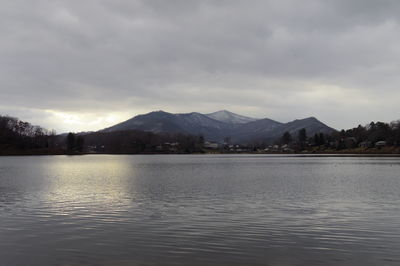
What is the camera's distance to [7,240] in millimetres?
17500

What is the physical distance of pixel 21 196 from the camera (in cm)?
3438

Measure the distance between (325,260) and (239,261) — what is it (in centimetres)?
342

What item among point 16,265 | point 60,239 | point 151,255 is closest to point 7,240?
point 60,239

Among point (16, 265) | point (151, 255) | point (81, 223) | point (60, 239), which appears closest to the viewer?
point (16, 265)

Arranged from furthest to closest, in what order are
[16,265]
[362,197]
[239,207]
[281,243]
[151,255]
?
1. [362,197]
2. [239,207]
3. [281,243]
4. [151,255]
5. [16,265]

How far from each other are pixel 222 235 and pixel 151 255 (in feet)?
15.6

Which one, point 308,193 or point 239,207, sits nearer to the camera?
point 239,207

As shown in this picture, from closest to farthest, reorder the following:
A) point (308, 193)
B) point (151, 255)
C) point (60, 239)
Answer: point (151, 255)
point (60, 239)
point (308, 193)

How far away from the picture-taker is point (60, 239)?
58.3 feet

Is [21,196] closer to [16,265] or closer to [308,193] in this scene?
[16,265]

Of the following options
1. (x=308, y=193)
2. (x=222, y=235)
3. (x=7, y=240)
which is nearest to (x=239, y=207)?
(x=222, y=235)

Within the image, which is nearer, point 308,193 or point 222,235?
point 222,235

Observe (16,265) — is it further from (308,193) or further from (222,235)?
(308,193)

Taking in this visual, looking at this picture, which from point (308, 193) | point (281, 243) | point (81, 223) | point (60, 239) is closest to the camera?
point (281, 243)
